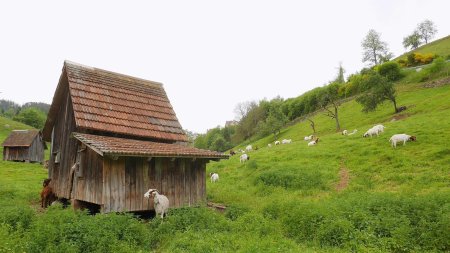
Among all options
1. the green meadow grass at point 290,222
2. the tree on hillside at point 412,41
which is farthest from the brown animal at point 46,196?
the tree on hillside at point 412,41

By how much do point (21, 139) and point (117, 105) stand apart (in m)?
46.3

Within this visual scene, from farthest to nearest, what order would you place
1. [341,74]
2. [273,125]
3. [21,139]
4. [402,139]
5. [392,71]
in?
[341,74], [273,125], [392,71], [21,139], [402,139]

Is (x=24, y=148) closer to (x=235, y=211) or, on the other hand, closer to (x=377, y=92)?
(x=235, y=211)

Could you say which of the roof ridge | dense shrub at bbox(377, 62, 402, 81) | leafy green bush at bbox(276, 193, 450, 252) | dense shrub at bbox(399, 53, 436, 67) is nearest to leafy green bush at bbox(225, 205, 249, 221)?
leafy green bush at bbox(276, 193, 450, 252)

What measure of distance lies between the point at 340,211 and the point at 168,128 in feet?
34.6

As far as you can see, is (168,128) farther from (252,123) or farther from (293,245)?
(252,123)

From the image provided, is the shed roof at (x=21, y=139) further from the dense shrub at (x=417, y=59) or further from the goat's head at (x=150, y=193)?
the dense shrub at (x=417, y=59)

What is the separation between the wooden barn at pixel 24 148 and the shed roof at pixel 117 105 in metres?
38.1

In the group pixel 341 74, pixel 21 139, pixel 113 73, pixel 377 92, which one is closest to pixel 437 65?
pixel 377 92

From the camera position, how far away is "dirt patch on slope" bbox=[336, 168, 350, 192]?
724 inches

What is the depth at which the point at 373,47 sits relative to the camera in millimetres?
95438

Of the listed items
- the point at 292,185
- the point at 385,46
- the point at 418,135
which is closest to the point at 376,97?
the point at 418,135

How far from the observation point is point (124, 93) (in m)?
18.1

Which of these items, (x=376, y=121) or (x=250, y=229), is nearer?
(x=250, y=229)
